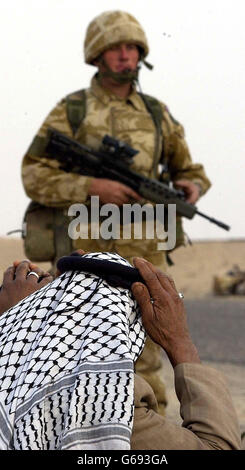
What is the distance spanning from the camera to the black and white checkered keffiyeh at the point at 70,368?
198 cm

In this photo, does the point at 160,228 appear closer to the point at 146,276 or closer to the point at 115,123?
the point at 115,123

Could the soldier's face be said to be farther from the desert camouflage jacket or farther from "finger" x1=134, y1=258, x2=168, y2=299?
"finger" x1=134, y1=258, x2=168, y2=299

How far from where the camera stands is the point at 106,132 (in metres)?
5.95

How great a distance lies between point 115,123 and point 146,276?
373 cm

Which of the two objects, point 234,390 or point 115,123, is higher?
point 115,123

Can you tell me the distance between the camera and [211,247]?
43.2 metres

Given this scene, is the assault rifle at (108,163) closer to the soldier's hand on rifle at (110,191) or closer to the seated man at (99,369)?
the soldier's hand on rifle at (110,191)

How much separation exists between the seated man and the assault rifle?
11.7ft

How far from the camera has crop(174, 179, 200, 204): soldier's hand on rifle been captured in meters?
6.30

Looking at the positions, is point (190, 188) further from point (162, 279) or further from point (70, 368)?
point (70, 368)

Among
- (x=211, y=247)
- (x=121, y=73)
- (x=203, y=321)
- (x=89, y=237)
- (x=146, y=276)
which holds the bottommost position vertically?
(x=211, y=247)

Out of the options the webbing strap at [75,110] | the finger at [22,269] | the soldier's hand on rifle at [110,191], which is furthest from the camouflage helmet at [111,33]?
the finger at [22,269]

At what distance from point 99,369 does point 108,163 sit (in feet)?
13.4
